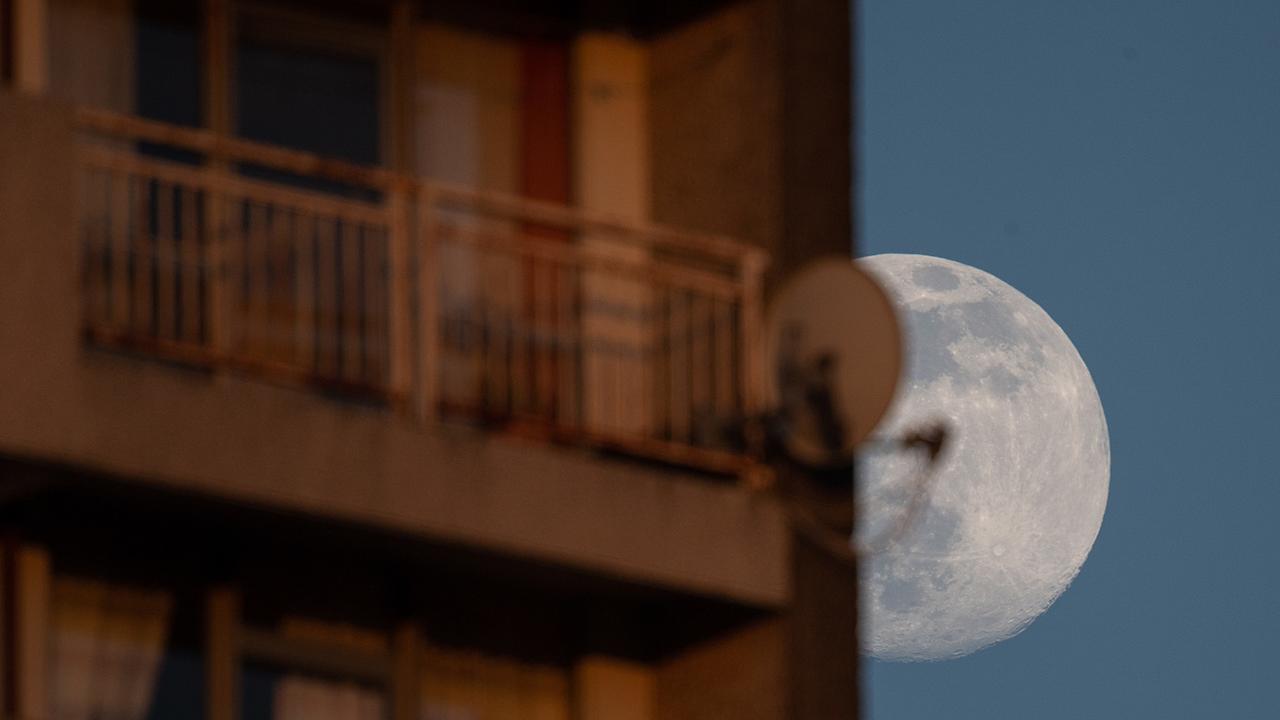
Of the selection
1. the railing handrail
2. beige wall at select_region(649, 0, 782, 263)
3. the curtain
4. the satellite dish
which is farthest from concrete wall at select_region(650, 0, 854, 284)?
the curtain

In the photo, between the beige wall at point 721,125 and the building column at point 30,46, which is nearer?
the building column at point 30,46

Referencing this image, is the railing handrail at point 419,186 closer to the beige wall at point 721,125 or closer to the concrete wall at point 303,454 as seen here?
the beige wall at point 721,125

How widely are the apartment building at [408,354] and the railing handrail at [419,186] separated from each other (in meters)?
0.03

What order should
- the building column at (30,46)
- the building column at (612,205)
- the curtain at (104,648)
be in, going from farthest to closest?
1. the building column at (612,205)
2. the building column at (30,46)
3. the curtain at (104,648)

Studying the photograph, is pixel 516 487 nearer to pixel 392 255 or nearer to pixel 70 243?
pixel 392 255

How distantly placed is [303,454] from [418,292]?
3.68 feet

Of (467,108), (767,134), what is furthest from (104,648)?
(767,134)

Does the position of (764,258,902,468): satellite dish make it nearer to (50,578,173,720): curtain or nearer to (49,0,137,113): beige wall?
(50,578,173,720): curtain

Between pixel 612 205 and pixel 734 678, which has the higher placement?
pixel 612 205

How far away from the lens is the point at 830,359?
54.1 feet

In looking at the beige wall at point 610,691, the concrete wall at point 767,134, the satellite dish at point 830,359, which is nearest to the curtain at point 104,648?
the beige wall at point 610,691

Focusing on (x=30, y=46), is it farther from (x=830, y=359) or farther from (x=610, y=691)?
(x=610, y=691)

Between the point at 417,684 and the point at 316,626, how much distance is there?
55 centimetres

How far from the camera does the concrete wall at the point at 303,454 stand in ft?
49.4
